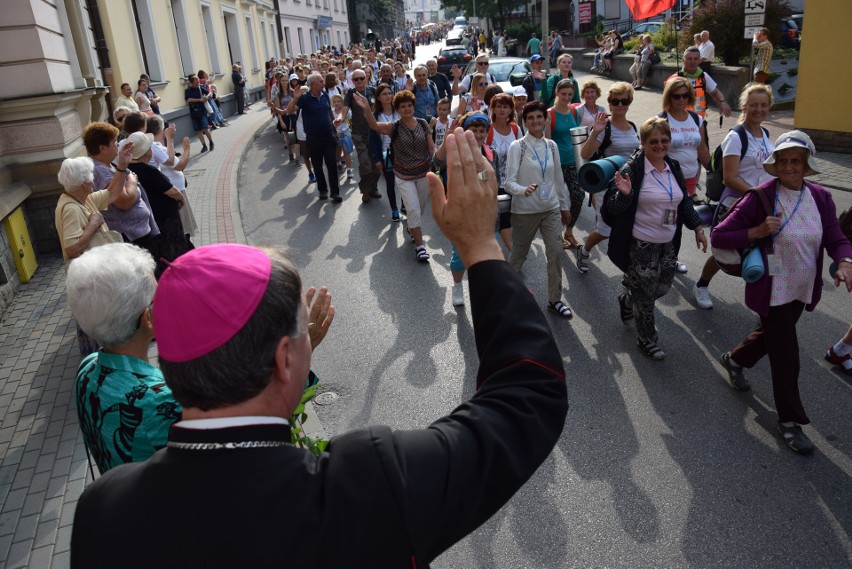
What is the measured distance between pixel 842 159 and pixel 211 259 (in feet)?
39.9

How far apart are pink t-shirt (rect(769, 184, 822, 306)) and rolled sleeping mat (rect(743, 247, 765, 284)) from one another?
0.10 m

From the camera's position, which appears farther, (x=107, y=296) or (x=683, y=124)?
(x=683, y=124)

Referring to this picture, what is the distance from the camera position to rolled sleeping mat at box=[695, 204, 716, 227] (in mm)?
4958

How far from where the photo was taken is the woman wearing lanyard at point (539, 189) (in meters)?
5.67

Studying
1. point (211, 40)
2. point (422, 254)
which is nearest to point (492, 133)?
point (422, 254)

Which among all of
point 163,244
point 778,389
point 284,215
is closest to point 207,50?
point 284,215

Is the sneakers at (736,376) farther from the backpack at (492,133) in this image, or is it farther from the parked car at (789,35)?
the parked car at (789,35)

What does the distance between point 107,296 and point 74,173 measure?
98.6 inches

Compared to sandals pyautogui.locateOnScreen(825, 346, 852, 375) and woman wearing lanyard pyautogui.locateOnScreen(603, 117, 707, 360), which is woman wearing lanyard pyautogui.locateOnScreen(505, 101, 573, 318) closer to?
woman wearing lanyard pyautogui.locateOnScreen(603, 117, 707, 360)

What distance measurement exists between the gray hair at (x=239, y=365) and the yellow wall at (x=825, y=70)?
1255cm

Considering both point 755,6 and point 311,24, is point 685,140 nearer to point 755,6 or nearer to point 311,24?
point 755,6

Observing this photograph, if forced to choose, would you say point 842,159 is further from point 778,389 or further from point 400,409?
point 400,409

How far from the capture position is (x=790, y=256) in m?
3.77

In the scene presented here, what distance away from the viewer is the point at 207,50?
69.9ft
